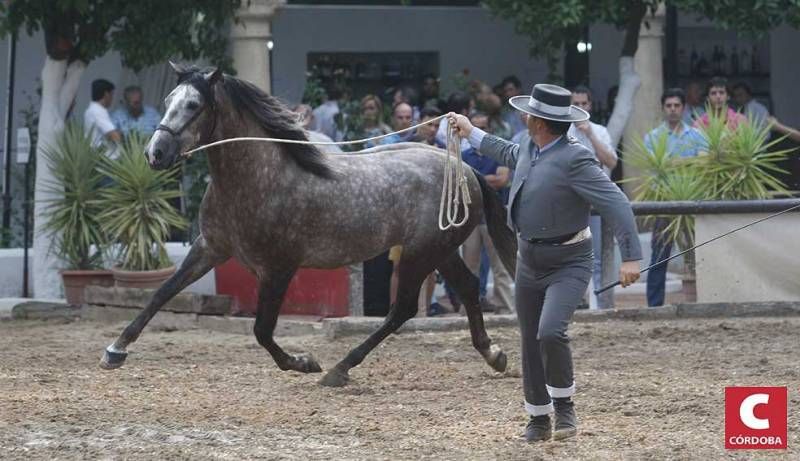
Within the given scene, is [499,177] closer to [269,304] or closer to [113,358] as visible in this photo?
[269,304]

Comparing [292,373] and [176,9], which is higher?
[176,9]

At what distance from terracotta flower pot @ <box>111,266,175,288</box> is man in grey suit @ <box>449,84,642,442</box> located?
20.1 ft

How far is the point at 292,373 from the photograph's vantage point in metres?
10.3

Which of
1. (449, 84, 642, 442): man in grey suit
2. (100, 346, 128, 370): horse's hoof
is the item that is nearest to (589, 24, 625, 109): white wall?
(100, 346, 128, 370): horse's hoof

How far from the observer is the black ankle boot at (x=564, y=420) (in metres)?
7.86

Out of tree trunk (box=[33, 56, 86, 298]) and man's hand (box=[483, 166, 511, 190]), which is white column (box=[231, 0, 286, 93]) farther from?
man's hand (box=[483, 166, 511, 190])

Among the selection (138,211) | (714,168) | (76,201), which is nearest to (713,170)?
(714,168)

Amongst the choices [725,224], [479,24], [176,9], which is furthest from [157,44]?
[479,24]

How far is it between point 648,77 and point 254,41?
13.7 ft

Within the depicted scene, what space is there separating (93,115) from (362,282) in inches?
134

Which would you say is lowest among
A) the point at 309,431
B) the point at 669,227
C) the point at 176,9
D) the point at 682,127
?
the point at 309,431

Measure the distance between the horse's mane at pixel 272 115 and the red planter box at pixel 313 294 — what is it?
122 inches

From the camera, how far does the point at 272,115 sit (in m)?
9.62

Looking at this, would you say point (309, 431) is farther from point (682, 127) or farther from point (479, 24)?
point (479, 24)
